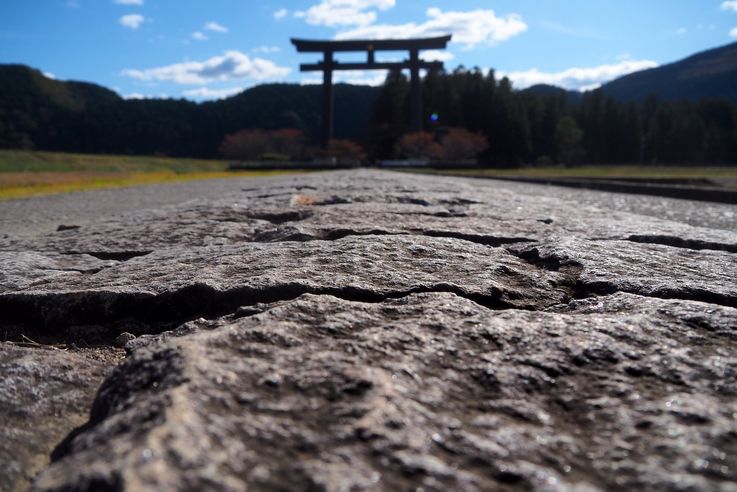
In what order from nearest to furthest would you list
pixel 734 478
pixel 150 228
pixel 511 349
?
pixel 734 478
pixel 511 349
pixel 150 228

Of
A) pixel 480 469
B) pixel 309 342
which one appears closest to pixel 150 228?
pixel 309 342

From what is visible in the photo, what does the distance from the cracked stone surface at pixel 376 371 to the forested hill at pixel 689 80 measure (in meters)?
139

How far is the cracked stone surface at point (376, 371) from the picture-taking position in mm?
540

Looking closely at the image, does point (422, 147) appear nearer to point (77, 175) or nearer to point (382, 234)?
point (77, 175)

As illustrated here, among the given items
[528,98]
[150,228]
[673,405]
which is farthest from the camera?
[528,98]

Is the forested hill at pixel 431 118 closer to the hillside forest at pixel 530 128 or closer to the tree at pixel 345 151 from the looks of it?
the hillside forest at pixel 530 128

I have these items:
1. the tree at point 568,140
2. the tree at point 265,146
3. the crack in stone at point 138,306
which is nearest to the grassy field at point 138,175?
the crack in stone at point 138,306

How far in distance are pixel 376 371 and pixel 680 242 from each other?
155 cm

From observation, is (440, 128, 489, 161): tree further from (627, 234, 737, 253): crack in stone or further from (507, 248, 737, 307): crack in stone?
(507, 248, 737, 307): crack in stone

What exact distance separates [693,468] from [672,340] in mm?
341

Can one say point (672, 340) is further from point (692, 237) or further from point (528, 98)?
point (528, 98)

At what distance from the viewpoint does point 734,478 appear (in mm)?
536

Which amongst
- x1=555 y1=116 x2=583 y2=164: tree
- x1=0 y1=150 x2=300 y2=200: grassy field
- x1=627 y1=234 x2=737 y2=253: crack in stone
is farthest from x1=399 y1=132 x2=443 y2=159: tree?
x1=627 y1=234 x2=737 y2=253: crack in stone

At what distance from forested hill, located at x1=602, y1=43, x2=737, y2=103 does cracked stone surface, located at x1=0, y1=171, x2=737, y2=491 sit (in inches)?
5465
